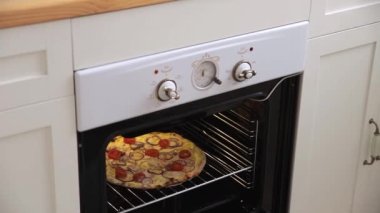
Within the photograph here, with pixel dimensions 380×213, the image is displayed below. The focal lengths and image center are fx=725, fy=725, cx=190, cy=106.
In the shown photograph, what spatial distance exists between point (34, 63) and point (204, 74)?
394 millimetres

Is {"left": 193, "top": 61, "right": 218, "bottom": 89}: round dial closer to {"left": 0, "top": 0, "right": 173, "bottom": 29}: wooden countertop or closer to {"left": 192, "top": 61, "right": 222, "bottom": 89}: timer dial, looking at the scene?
{"left": 192, "top": 61, "right": 222, "bottom": 89}: timer dial

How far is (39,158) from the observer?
1.42 meters

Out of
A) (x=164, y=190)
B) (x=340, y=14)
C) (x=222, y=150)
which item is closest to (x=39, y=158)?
(x=164, y=190)

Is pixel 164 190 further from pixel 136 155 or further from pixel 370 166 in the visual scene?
pixel 370 166

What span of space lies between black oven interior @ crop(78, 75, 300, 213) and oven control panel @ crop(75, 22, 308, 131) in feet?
0.16

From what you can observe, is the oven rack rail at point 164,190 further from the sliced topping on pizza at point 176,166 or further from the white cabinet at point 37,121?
the white cabinet at point 37,121

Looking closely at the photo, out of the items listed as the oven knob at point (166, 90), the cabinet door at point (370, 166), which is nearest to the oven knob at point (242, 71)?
the oven knob at point (166, 90)

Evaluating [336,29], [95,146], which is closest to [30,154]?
[95,146]

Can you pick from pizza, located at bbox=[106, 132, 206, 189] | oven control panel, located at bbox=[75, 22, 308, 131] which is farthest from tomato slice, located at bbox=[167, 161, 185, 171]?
oven control panel, located at bbox=[75, 22, 308, 131]

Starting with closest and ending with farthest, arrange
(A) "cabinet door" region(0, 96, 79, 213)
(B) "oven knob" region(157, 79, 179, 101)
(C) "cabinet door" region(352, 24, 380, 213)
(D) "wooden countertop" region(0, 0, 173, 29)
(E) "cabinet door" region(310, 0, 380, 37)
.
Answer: (D) "wooden countertop" region(0, 0, 173, 29) < (A) "cabinet door" region(0, 96, 79, 213) < (B) "oven knob" region(157, 79, 179, 101) < (E) "cabinet door" region(310, 0, 380, 37) < (C) "cabinet door" region(352, 24, 380, 213)

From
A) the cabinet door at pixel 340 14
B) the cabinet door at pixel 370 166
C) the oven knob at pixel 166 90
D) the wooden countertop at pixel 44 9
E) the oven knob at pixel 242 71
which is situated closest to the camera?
the wooden countertop at pixel 44 9

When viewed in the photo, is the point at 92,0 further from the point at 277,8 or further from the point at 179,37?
the point at 277,8

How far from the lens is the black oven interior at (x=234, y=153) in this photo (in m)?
1.68

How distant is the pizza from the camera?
175 centimetres
